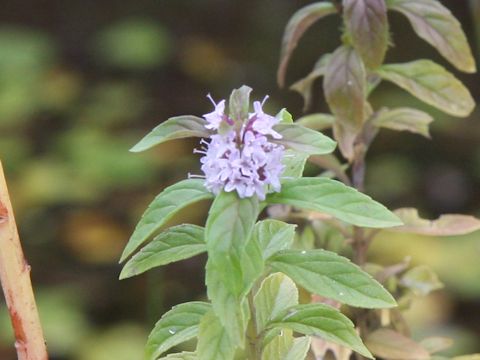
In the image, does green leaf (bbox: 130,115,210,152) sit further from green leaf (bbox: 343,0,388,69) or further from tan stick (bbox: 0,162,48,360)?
green leaf (bbox: 343,0,388,69)

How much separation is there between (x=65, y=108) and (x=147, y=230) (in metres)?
2.10

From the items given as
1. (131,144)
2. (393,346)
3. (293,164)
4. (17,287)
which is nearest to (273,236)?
(293,164)

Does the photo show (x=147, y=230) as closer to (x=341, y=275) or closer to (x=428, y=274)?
(x=341, y=275)

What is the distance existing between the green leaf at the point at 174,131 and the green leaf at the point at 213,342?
117 mm

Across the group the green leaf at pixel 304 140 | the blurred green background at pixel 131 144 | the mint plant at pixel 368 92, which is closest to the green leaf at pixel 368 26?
A: the mint plant at pixel 368 92

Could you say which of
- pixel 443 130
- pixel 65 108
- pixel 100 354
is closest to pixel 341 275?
pixel 100 354

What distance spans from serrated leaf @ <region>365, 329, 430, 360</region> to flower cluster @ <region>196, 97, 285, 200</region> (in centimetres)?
38

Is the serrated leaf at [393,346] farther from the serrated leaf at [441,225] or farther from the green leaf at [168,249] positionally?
A: the green leaf at [168,249]

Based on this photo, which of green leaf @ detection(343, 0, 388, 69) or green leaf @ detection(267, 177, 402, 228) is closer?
green leaf @ detection(267, 177, 402, 228)

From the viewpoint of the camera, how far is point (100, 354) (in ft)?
5.94

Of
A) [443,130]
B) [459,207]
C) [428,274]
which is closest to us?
[428,274]

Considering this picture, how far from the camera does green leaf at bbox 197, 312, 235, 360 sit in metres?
0.60

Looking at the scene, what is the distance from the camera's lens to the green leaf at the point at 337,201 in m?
0.58

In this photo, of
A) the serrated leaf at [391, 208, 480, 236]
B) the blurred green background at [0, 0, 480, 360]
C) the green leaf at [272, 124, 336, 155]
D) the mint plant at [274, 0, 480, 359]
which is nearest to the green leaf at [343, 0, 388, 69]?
the mint plant at [274, 0, 480, 359]
